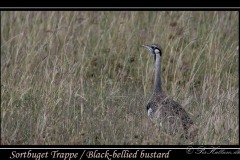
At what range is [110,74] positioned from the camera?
1036cm

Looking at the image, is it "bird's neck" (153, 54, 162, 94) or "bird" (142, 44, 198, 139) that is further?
"bird's neck" (153, 54, 162, 94)

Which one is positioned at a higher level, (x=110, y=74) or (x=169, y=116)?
(x=110, y=74)

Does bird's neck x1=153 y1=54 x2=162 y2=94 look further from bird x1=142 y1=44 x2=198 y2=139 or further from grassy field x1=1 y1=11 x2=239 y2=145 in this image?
→ grassy field x1=1 y1=11 x2=239 y2=145

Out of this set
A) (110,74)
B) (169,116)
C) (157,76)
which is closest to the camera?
(169,116)

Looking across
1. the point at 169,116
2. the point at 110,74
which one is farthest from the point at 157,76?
the point at 110,74

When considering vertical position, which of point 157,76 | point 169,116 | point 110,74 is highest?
point 110,74

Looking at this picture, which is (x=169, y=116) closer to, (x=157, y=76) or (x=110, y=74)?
(x=157, y=76)

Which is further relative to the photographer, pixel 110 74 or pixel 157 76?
pixel 110 74

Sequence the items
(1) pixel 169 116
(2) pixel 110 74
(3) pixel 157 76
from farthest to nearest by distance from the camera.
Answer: (2) pixel 110 74 < (3) pixel 157 76 < (1) pixel 169 116

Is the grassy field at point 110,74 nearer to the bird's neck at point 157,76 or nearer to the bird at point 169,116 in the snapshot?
the bird at point 169,116

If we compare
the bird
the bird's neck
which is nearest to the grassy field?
the bird

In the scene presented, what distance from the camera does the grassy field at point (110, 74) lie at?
27.1 feet

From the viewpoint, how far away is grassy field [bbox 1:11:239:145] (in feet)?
27.1

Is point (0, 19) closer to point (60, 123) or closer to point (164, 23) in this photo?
point (164, 23)
